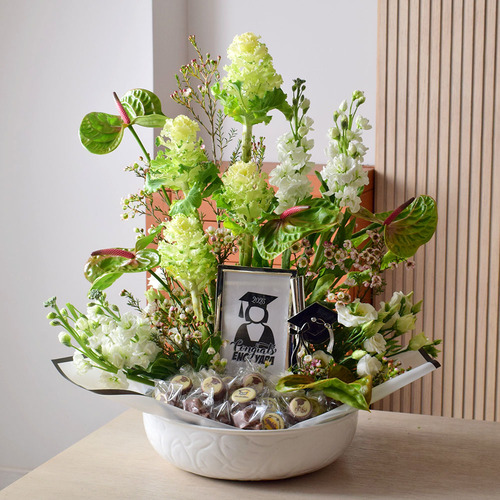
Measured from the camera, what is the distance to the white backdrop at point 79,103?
103 inches

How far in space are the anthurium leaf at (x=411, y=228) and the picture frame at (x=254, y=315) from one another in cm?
17

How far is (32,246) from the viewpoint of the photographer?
2812mm

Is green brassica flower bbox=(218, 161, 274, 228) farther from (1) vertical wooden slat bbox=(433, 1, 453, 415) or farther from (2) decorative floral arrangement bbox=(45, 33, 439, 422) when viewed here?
(1) vertical wooden slat bbox=(433, 1, 453, 415)

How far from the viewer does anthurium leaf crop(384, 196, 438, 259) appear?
120 cm

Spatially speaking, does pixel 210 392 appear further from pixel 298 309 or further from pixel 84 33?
pixel 84 33

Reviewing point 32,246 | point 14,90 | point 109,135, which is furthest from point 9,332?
point 109,135

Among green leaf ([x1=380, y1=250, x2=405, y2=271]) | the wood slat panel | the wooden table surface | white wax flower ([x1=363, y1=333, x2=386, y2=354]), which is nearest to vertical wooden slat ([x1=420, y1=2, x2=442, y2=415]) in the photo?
the wood slat panel

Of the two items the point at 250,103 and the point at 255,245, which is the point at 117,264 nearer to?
the point at 255,245

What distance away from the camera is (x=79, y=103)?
2.68 metres

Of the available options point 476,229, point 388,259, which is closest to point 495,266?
point 476,229

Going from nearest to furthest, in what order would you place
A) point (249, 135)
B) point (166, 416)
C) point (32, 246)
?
point (166, 416) → point (249, 135) → point (32, 246)

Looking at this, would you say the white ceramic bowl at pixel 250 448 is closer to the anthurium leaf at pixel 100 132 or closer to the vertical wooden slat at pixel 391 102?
the anthurium leaf at pixel 100 132

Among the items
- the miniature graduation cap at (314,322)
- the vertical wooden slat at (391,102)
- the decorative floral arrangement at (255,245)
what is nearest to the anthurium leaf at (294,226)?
the decorative floral arrangement at (255,245)

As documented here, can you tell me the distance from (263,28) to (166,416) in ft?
6.40
